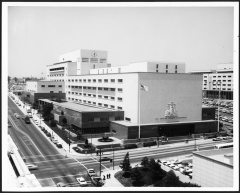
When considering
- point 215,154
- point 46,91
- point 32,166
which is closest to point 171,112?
point 215,154

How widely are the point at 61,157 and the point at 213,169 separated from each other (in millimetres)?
22600

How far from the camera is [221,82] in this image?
12000cm

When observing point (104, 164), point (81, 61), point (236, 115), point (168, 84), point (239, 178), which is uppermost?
point (81, 61)

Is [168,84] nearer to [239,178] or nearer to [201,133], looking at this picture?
[201,133]

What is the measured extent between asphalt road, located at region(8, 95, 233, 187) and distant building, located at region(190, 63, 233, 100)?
67984 millimetres

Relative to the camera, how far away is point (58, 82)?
10100cm

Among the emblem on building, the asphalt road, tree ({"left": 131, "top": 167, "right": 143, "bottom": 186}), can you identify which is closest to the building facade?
the asphalt road

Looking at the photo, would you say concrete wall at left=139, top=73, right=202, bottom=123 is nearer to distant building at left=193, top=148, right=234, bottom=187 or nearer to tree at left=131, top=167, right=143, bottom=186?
tree at left=131, top=167, right=143, bottom=186

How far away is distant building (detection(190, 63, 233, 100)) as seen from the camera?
116 meters

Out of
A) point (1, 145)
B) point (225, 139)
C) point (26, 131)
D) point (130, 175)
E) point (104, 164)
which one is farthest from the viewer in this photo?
point (26, 131)

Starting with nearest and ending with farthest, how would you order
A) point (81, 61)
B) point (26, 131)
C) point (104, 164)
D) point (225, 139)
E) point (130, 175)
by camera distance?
1. point (130, 175)
2. point (104, 164)
3. point (225, 139)
4. point (26, 131)
5. point (81, 61)

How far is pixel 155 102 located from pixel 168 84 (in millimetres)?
4645

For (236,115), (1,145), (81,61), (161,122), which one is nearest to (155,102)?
(161,122)

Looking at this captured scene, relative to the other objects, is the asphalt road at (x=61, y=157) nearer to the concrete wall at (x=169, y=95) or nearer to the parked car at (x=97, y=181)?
the parked car at (x=97, y=181)
